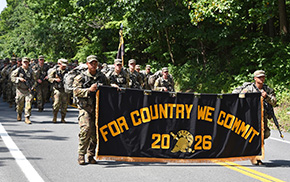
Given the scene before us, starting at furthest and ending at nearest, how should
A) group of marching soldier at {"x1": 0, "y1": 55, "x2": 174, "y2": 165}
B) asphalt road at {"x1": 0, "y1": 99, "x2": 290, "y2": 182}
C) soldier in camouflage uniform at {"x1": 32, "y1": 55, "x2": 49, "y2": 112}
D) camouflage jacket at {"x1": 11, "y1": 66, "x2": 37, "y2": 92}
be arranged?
1. soldier in camouflage uniform at {"x1": 32, "y1": 55, "x2": 49, "y2": 112}
2. camouflage jacket at {"x1": 11, "y1": 66, "x2": 37, "y2": 92}
3. group of marching soldier at {"x1": 0, "y1": 55, "x2": 174, "y2": 165}
4. asphalt road at {"x1": 0, "y1": 99, "x2": 290, "y2": 182}

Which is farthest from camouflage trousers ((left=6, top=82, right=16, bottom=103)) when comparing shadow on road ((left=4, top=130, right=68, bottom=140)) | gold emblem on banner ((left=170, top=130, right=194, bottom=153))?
gold emblem on banner ((left=170, top=130, right=194, bottom=153))

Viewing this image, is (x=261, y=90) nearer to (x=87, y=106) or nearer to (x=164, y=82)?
(x=87, y=106)

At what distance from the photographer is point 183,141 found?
8.32 meters

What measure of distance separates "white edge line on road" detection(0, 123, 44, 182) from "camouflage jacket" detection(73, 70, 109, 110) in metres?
1.35

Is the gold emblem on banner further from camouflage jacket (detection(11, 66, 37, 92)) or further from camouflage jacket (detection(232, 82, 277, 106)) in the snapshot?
camouflage jacket (detection(11, 66, 37, 92))

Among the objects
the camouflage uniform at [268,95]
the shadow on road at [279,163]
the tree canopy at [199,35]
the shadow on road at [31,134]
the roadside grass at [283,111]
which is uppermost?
the tree canopy at [199,35]

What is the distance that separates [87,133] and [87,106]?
467 mm

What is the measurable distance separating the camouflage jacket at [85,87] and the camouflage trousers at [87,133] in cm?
15

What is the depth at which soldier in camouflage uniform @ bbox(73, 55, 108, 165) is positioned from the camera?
8.10m

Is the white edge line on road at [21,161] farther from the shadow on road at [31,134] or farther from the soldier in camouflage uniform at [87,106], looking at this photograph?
the soldier in camouflage uniform at [87,106]

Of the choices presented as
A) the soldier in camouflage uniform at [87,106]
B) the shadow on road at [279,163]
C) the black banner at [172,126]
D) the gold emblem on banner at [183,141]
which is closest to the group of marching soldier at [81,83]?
the soldier in camouflage uniform at [87,106]

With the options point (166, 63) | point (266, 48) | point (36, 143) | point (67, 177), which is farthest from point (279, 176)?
point (166, 63)

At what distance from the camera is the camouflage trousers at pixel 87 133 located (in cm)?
809

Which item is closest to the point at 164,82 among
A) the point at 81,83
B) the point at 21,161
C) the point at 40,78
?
the point at 40,78
